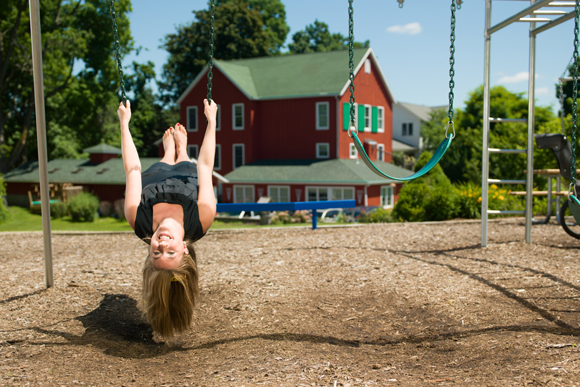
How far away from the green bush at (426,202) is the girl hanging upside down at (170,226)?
1079cm

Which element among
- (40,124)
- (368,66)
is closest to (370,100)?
(368,66)

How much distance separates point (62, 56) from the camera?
109 feet

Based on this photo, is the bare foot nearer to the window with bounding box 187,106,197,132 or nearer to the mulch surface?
the mulch surface

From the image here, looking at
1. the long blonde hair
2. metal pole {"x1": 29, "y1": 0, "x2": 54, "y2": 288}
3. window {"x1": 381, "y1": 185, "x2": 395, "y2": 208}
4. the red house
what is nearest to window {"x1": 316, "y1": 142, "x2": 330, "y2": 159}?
the red house

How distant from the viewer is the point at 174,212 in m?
4.27

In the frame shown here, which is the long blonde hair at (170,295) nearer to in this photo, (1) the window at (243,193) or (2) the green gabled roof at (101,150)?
(1) the window at (243,193)

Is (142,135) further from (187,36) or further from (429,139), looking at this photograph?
(429,139)

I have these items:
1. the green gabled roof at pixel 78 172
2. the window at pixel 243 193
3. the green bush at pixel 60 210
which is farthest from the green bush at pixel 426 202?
the green gabled roof at pixel 78 172

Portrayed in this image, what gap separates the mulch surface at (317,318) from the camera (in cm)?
375

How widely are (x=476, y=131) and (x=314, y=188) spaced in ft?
33.8

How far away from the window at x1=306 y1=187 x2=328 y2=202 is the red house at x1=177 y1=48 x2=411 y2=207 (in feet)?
0.19

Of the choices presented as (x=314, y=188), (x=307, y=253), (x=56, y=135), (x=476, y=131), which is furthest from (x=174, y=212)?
(x=56, y=135)

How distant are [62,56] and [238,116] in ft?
40.6

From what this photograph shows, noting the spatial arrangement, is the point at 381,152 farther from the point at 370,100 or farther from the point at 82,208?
the point at 82,208
